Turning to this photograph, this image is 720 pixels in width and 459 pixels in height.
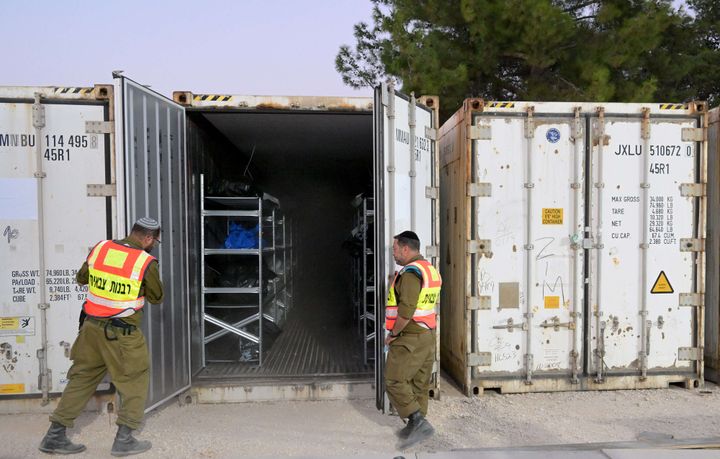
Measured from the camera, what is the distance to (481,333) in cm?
536

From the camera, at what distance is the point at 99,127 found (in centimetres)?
488

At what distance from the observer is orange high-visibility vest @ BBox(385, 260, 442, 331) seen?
4.20 meters

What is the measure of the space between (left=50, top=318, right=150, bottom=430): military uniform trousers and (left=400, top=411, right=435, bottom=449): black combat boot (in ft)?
6.71

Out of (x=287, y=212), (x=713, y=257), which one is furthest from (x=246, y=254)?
(x=713, y=257)

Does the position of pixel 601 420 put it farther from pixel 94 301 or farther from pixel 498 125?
pixel 94 301

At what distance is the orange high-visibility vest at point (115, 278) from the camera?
3.95 meters

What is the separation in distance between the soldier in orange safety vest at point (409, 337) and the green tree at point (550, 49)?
266 inches

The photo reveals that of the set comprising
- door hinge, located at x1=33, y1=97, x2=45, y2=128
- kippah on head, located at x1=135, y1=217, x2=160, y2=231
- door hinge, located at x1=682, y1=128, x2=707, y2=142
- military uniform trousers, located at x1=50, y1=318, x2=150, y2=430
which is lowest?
military uniform trousers, located at x1=50, y1=318, x2=150, y2=430

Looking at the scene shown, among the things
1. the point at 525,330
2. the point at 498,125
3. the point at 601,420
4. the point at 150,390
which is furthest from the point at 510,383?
the point at 150,390

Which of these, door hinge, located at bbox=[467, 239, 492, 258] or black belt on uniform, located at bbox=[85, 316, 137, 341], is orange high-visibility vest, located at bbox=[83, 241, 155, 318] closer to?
black belt on uniform, located at bbox=[85, 316, 137, 341]

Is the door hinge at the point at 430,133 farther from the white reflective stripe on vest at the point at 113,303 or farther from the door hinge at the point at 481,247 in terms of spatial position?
the white reflective stripe on vest at the point at 113,303

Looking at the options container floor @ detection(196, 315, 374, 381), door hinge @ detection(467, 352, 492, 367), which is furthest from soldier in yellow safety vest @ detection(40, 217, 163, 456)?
door hinge @ detection(467, 352, 492, 367)

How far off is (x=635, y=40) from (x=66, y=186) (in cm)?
976

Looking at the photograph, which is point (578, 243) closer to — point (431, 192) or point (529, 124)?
point (529, 124)
